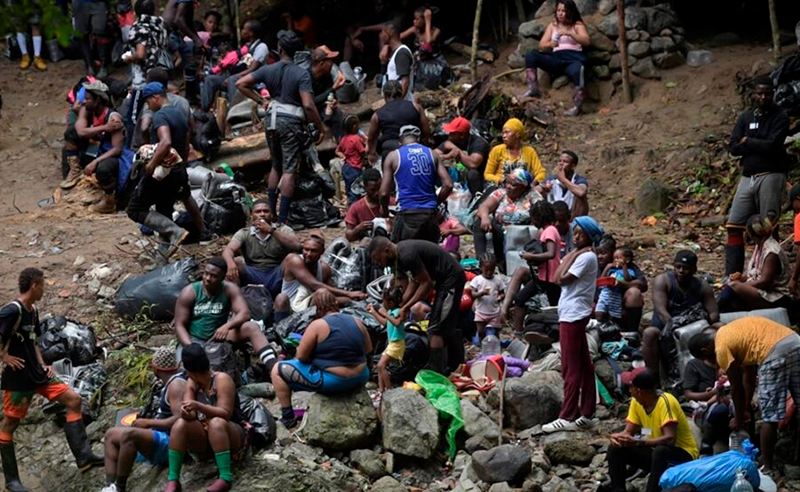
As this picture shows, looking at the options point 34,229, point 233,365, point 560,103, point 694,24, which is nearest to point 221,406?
point 233,365

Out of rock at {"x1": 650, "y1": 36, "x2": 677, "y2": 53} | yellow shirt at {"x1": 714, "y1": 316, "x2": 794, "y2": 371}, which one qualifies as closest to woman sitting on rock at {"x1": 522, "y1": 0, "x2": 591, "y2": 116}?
rock at {"x1": 650, "y1": 36, "x2": 677, "y2": 53}

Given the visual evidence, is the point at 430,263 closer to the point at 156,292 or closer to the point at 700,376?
the point at 700,376

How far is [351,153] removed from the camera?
519 inches

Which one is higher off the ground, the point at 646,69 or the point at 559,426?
the point at 646,69

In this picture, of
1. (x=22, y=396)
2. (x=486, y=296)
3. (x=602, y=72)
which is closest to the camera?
(x=22, y=396)

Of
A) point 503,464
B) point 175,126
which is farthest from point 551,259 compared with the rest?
point 175,126

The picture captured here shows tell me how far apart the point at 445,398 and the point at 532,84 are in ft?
22.5

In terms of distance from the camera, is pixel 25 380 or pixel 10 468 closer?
pixel 25 380

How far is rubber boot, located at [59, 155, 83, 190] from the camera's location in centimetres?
1487

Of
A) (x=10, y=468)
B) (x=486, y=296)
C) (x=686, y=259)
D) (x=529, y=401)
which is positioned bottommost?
(x=10, y=468)

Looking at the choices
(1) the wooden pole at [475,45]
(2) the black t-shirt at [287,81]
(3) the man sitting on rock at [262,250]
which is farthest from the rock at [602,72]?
(3) the man sitting on rock at [262,250]

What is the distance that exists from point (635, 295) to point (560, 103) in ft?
18.6

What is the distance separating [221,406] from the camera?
855 cm

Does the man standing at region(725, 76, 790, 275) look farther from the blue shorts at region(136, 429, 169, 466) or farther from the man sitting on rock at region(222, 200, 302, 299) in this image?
the blue shorts at region(136, 429, 169, 466)
